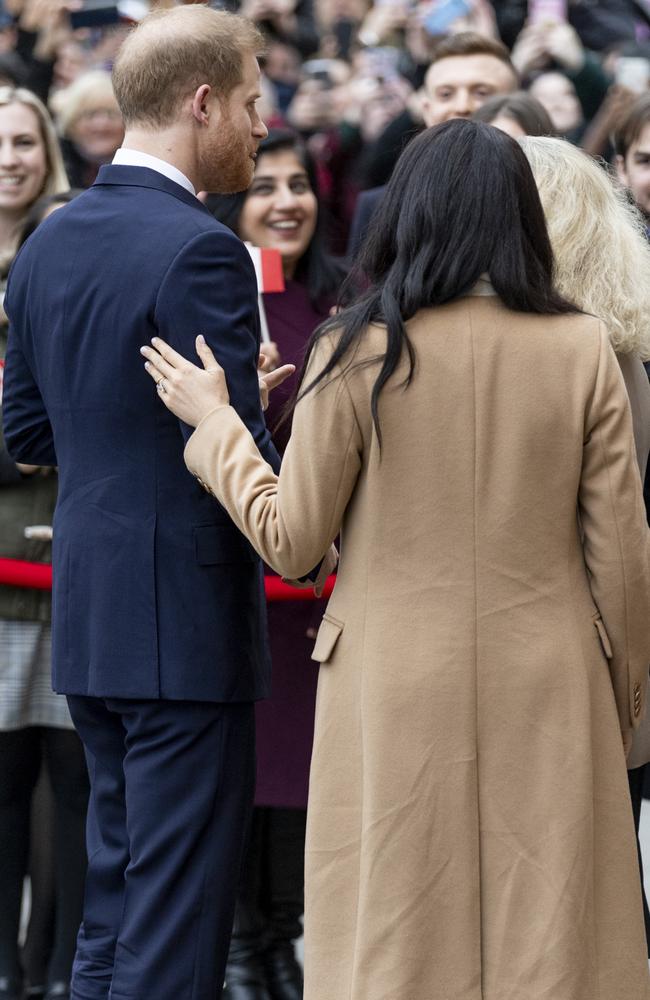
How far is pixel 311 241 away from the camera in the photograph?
4.50 m

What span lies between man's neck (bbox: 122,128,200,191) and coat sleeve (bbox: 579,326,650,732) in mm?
857

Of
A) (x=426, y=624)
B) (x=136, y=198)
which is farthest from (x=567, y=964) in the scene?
(x=136, y=198)

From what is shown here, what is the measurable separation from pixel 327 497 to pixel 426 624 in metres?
0.27

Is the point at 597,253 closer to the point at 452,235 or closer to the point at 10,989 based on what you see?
the point at 452,235

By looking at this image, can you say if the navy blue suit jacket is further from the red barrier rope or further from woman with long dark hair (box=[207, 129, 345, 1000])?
woman with long dark hair (box=[207, 129, 345, 1000])

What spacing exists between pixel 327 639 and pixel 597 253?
95 centimetres

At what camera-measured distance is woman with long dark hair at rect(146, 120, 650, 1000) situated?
8.50 feet

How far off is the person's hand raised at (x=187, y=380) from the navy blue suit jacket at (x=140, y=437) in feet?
0.11

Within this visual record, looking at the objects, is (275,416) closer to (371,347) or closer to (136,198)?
(136,198)

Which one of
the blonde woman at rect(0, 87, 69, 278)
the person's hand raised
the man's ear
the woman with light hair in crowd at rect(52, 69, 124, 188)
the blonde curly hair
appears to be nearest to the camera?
the person's hand raised

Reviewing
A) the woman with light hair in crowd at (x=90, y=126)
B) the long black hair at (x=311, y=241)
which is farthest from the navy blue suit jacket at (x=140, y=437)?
the woman with light hair in crowd at (x=90, y=126)

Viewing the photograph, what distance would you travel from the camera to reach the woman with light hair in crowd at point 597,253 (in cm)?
304

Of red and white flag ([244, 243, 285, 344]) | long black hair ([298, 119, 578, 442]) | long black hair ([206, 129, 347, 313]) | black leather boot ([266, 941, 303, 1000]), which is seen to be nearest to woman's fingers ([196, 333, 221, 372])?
long black hair ([298, 119, 578, 442])

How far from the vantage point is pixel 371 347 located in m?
2.58
